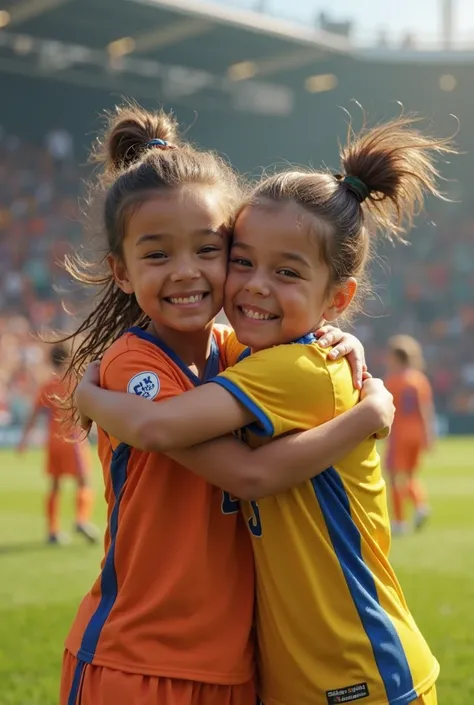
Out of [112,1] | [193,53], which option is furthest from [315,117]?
[112,1]

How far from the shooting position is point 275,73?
98.7 ft

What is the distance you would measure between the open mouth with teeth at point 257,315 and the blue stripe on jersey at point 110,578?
42cm

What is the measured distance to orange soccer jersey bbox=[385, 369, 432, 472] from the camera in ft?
36.8

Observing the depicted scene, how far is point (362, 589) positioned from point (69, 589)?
512 centimetres

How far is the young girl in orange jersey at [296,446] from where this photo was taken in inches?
88.6

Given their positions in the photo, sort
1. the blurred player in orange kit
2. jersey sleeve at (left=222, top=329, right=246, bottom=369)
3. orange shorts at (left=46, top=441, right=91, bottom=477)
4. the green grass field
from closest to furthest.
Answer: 1. jersey sleeve at (left=222, top=329, right=246, bottom=369)
2. the green grass field
3. the blurred player in orange kit
4. orange shorts at (left=46, top=441, right=91, bottom=477)

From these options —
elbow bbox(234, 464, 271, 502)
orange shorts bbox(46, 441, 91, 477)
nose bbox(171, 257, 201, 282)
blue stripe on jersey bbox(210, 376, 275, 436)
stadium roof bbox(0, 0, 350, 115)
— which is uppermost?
stadium roof bbox(0, 0, 350, 115)

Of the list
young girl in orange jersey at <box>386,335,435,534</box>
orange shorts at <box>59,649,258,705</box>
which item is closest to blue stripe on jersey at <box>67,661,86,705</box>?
orange shorts at <box>59,649,258,705</box>

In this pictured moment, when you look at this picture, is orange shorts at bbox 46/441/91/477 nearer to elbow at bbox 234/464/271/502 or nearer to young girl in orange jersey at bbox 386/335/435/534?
young girl in orange jersey at bbox 386/335/435/534

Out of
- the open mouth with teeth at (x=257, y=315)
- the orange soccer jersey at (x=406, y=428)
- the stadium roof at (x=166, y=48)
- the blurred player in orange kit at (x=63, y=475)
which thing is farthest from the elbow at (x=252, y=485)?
the stadium roof at (x=166, y=48)

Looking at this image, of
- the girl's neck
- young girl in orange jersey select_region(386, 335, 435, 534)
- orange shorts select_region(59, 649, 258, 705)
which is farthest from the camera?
young girl in orange jersey select_region(386, 335, 435, 534)

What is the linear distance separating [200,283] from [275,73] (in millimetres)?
28923

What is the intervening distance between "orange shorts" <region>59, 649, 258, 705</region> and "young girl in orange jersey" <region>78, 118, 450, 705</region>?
103 millimetres

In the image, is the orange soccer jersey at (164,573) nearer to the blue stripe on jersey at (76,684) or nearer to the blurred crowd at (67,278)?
the blue stripe on jersey at (76,684)
